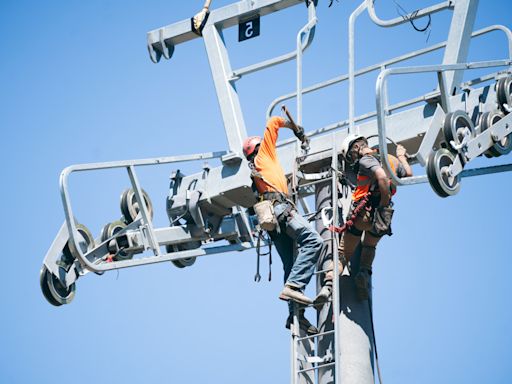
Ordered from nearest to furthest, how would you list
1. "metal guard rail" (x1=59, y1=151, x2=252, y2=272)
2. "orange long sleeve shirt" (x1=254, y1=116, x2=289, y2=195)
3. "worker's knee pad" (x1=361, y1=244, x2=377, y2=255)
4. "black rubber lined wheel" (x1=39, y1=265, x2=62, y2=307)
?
"worker's knee pad" (x1=361, y1=244, x2=377, y2=255)
"orange long sleeve shirt" (x1=254, y1=116, x2=289, y2=195)
"metal guard rail" (x1=59, y1=151, x2=252, y2=272)
"black rubber lined wheel" (x1=39, y1=265, x2=62, y2=307)

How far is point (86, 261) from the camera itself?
13.7m

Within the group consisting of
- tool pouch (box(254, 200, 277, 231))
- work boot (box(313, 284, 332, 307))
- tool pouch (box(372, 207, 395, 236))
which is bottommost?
work boot (box(313, 284, 332, 307))

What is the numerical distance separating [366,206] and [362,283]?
86 centimetres

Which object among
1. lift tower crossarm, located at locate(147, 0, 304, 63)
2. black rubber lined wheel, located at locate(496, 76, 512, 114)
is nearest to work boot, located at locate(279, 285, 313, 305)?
black rubber lined wheel, located at locate(496, 76, 512, 114)

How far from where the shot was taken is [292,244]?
13.3m

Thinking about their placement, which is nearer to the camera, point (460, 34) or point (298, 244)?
point (298, 244)

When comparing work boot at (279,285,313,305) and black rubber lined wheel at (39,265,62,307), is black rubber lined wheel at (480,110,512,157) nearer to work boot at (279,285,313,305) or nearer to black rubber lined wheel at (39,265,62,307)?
work boot at (279,285,313,305)

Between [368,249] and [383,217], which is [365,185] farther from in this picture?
[368,249]

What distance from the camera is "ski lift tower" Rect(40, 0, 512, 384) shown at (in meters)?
12.2

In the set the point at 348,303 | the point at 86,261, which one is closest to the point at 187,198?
the point at 86,261

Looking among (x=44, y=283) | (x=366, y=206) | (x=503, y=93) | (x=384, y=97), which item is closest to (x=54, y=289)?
(x=44, y=283)

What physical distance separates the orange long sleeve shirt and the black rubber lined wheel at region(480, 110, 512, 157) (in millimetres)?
2151

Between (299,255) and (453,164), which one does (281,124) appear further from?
(453,164)

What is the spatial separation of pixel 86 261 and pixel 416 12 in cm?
467
